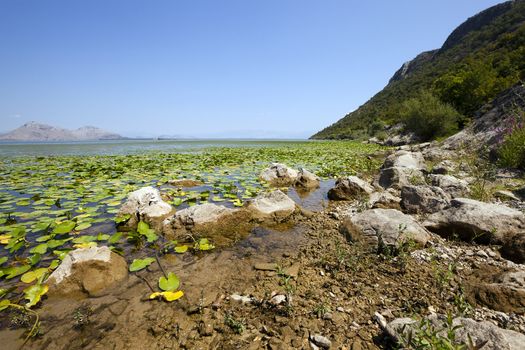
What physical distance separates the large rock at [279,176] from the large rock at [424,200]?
4.39m

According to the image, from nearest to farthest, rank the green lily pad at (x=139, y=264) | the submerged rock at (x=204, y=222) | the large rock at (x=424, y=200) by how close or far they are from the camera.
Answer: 1. the green lily pad at (x=139, y=264)
2. the submerged rock at (x=204, y=222)
3. the large rock at (x=424, y=200)

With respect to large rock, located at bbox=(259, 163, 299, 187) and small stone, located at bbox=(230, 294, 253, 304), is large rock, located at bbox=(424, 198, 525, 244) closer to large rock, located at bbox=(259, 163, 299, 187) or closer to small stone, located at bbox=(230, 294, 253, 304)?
small stone, located at bbox=(230, 294, 253, 304)

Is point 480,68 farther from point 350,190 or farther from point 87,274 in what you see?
point 87,274

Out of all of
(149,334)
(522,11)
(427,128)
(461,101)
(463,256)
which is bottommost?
(149,334)

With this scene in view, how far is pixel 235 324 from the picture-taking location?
2.54 m

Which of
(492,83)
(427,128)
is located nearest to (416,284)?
(427,128)

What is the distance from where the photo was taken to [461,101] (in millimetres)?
33219

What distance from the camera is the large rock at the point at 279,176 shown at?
9516mm

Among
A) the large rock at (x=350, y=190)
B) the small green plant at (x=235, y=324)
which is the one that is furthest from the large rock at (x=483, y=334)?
the large rock at (x=350, y=190)

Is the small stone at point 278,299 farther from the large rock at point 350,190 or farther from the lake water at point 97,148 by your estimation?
the lake water at point 97,148

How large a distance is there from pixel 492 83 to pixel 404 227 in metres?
39.7

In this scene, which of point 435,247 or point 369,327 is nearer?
point 369,327

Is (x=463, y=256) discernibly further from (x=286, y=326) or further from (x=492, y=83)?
(x=492, y=83)

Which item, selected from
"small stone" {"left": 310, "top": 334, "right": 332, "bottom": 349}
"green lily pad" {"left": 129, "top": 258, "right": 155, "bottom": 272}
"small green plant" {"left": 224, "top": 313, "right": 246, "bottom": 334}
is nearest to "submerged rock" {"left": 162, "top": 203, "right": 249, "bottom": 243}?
"green lily pad" {"left": 129, "top": 258, "right": 155, "bottom": 272}
